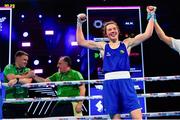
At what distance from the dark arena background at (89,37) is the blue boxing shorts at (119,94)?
2686 millimetres

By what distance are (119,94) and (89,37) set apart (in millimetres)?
2903

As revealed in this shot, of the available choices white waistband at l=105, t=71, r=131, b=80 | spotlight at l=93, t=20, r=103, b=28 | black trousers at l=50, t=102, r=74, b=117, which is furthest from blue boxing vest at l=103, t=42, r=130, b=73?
spotlight at l=93, t=20, r=103, b=28

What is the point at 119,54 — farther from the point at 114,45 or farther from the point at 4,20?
the point at 4,20

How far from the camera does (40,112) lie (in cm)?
602

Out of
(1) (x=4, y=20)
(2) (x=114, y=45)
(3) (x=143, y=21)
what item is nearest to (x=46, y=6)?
(1) (x=4, y=20)

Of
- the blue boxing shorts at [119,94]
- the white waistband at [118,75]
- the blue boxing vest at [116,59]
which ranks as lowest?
the blue boxing shorts at [119,94]

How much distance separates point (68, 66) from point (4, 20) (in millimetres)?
2074

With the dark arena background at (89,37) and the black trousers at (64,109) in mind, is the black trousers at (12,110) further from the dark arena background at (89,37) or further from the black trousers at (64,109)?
the dark arena background at (89,37)

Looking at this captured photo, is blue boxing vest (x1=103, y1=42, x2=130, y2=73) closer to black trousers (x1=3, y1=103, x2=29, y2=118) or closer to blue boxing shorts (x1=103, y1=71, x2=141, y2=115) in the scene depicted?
blue boxing shorts (x1=103, y1=71, x2=141, y2=115)

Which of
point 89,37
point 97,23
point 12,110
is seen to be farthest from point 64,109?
point 97,23

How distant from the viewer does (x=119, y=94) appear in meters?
3.34

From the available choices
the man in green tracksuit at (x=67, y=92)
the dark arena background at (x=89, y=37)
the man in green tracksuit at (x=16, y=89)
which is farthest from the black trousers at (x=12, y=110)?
the dark arena background at (x=89, y=37)

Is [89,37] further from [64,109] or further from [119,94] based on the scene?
[119,94]

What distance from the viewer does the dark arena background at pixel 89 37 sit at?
A: 6.07m
